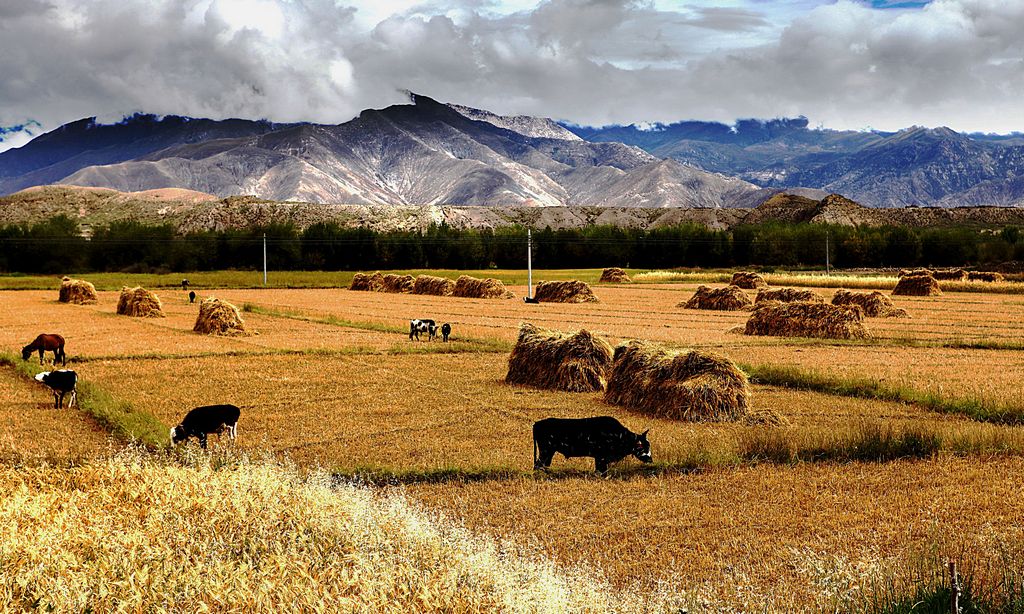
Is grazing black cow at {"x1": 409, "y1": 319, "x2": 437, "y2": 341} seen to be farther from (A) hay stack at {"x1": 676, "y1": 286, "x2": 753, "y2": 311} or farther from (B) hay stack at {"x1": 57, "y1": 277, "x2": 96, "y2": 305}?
(B) hay stack at {"x1": 57, "y1": 277, "x2": 96, "y2": 305}

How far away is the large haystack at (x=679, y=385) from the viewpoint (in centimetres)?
1753

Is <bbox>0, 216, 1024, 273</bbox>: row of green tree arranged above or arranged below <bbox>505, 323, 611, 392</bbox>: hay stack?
above

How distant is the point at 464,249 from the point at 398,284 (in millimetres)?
43088

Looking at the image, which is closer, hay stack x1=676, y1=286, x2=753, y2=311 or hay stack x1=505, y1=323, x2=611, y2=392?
hay stack x1=505, y1=323, x2=611, y2=392

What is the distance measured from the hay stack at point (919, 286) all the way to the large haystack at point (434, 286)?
101 ft

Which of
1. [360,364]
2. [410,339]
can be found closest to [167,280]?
[410,339]

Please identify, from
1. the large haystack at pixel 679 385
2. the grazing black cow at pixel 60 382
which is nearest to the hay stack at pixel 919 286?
the large haystack at pixel 679 385

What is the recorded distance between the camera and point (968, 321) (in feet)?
129

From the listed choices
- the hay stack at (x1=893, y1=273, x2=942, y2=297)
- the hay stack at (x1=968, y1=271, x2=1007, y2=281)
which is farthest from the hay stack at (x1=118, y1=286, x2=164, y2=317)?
the hay stack at (x1=968, y1=271, x2=1007, y2=281)

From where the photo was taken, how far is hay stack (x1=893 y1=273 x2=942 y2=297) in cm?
5794

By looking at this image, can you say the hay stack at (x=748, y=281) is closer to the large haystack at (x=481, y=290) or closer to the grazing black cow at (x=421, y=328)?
the large haystack at (x=481, y=290)

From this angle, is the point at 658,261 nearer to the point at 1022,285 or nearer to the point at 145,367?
the point at 1022,285

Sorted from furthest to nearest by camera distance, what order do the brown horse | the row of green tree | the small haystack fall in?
the row of green tree → the small haystack → the brown horse

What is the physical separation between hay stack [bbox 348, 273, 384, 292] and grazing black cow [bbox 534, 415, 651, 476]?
61.4 meters
